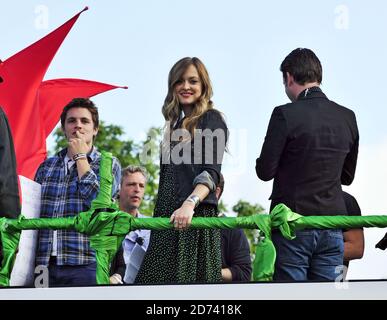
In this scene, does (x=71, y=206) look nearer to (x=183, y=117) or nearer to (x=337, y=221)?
(x=183, y=117)

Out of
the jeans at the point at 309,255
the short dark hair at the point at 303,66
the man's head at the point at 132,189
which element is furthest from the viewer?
the man's head at the point at 132,189

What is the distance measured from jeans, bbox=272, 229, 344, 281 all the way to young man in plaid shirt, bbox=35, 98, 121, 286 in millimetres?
994

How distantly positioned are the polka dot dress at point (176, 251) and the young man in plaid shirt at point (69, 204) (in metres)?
0.34

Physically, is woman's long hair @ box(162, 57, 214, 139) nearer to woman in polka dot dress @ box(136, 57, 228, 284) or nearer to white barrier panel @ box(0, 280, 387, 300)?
woman in polka dot dress @ box(136, 57, 228, 284)

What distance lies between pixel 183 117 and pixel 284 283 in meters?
1.18

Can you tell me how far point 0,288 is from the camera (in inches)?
177

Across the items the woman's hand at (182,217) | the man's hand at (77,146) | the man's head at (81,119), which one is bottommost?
the woman's hand at (182,217)

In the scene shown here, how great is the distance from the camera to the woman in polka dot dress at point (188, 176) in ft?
15.5

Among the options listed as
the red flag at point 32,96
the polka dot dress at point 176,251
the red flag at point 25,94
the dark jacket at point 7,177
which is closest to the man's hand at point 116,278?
the polka dot dress at point 176,251

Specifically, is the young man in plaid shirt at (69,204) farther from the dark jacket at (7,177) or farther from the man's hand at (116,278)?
the dark jacket at (7,177)

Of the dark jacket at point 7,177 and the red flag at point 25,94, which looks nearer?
the dark jacket at point 7,177

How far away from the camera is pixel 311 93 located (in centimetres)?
496
